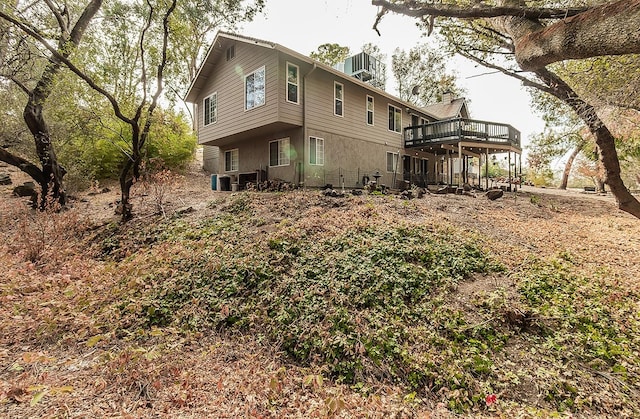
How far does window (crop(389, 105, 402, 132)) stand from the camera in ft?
54.7

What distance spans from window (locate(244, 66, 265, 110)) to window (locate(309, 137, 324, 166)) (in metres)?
2.62

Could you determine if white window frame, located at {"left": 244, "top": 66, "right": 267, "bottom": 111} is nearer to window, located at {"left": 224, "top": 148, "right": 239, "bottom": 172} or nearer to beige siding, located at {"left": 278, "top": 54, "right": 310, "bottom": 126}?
beige siding, located at {"left": 278, "top": 54, "right": 310, "bottom": 126}

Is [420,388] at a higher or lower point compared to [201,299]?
lower

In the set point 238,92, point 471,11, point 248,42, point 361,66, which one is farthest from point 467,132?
point 471,11

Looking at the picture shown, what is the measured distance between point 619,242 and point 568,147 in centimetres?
1838

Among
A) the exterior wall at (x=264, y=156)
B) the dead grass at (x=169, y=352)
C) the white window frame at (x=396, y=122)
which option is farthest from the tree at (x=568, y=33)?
the white window frame at (x=396, y=122)

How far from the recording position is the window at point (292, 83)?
11380mm

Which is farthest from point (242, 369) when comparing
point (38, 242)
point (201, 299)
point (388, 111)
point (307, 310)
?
point (388, 111)

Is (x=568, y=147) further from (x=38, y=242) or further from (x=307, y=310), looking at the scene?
(x=38, y=242)

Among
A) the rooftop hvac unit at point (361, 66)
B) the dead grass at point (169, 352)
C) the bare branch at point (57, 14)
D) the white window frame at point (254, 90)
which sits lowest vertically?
the dead grass at point (169, 352)

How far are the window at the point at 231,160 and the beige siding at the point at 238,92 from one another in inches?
55.8

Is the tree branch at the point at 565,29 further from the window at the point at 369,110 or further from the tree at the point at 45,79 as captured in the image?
the window at the point at 369,110

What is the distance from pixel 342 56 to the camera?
30.0 metres

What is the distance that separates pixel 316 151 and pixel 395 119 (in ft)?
23.4
